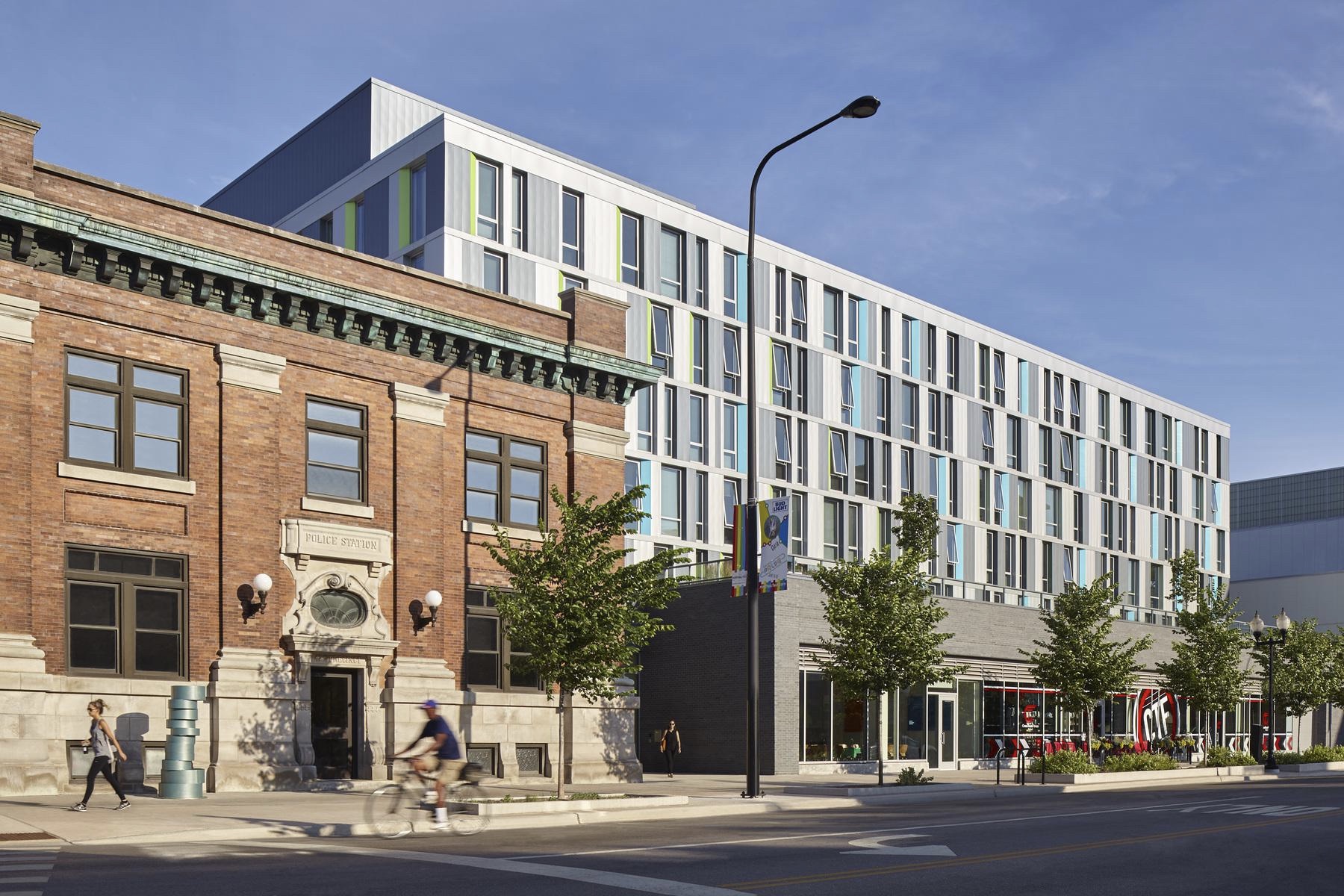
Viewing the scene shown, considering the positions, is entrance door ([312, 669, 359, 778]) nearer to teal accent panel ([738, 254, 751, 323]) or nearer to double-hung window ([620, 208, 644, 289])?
double-hung window ([620, 208, 644, 289])

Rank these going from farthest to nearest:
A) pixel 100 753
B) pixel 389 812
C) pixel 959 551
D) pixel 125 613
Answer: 1. pixel 959 551
2. pixel 125 613
3. pixel 100 753
4. pixel 389 812

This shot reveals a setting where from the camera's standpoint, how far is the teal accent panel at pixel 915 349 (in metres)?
64.1

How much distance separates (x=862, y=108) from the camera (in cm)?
2645

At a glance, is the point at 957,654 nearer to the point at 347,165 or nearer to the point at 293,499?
the point at 293,499

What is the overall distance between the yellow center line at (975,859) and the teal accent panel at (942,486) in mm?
42833

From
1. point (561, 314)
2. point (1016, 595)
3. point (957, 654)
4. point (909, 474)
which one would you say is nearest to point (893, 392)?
point (909, 474)

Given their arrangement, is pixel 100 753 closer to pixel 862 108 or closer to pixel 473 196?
pixel 862 108

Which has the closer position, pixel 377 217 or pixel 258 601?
pixel 258 601

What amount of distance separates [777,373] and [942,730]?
680 inches

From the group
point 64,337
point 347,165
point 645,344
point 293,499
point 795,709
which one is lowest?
point 795,709

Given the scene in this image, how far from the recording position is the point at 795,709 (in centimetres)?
3997

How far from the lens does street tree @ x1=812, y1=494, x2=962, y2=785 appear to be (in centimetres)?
3291

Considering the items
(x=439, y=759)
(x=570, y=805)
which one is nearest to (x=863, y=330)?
(x=570, y=805)

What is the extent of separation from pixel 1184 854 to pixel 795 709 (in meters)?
23.2
